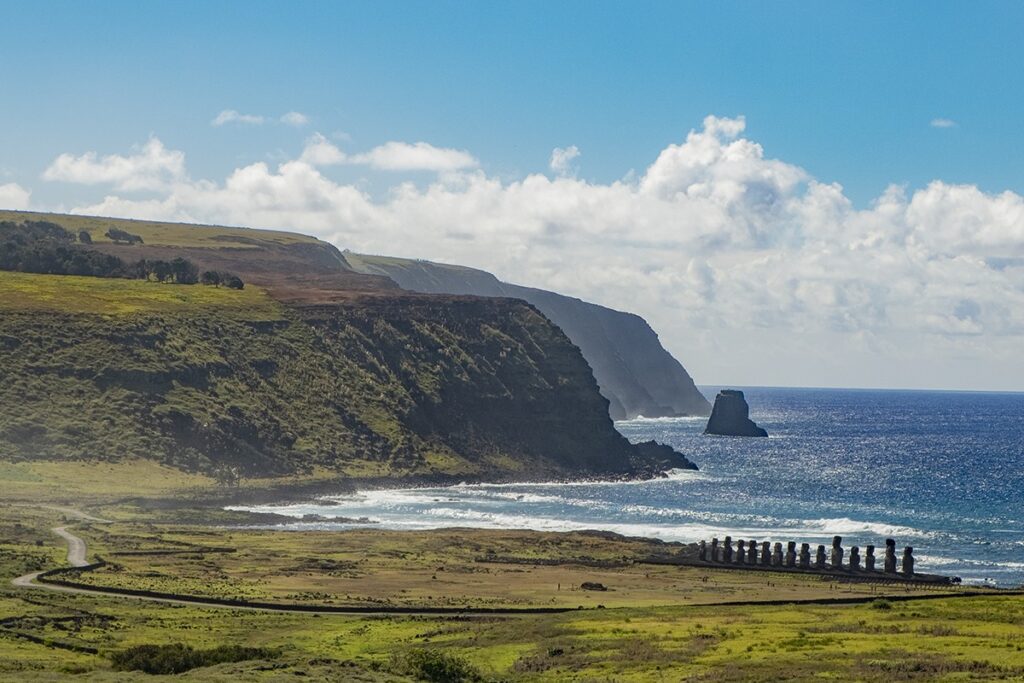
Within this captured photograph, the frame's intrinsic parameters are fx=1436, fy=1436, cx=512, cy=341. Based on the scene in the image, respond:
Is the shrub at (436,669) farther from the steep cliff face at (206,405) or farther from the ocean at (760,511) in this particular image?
the steep cliff face at (206,405)

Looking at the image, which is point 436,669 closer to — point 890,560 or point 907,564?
point 907,564

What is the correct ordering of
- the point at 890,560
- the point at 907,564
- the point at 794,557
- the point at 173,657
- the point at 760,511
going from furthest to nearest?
the point at 760,511, the point at 794,557, the point at 890,560, the point at 907,564, the point at 173,657

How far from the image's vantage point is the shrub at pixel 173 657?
48.7m

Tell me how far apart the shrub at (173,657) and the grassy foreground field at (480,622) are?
2.90 ft

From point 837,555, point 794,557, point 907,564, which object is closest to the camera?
point 907,564

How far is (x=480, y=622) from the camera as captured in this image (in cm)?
6850

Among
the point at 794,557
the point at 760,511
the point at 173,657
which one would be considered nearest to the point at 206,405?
the point at 760,511

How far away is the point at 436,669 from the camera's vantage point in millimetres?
49844

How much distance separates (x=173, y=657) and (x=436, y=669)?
29.8ft

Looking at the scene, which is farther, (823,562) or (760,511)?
(760,511)

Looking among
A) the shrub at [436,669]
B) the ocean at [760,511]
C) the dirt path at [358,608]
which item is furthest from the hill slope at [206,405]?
the shrub at [436,669]

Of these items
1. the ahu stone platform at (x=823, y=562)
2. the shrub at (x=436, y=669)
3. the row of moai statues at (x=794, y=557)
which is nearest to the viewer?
the shrub at (x=436, y=669)

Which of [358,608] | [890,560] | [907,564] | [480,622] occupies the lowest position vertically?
[358,608]

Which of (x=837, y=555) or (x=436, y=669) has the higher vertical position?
(x=837, y=555)
